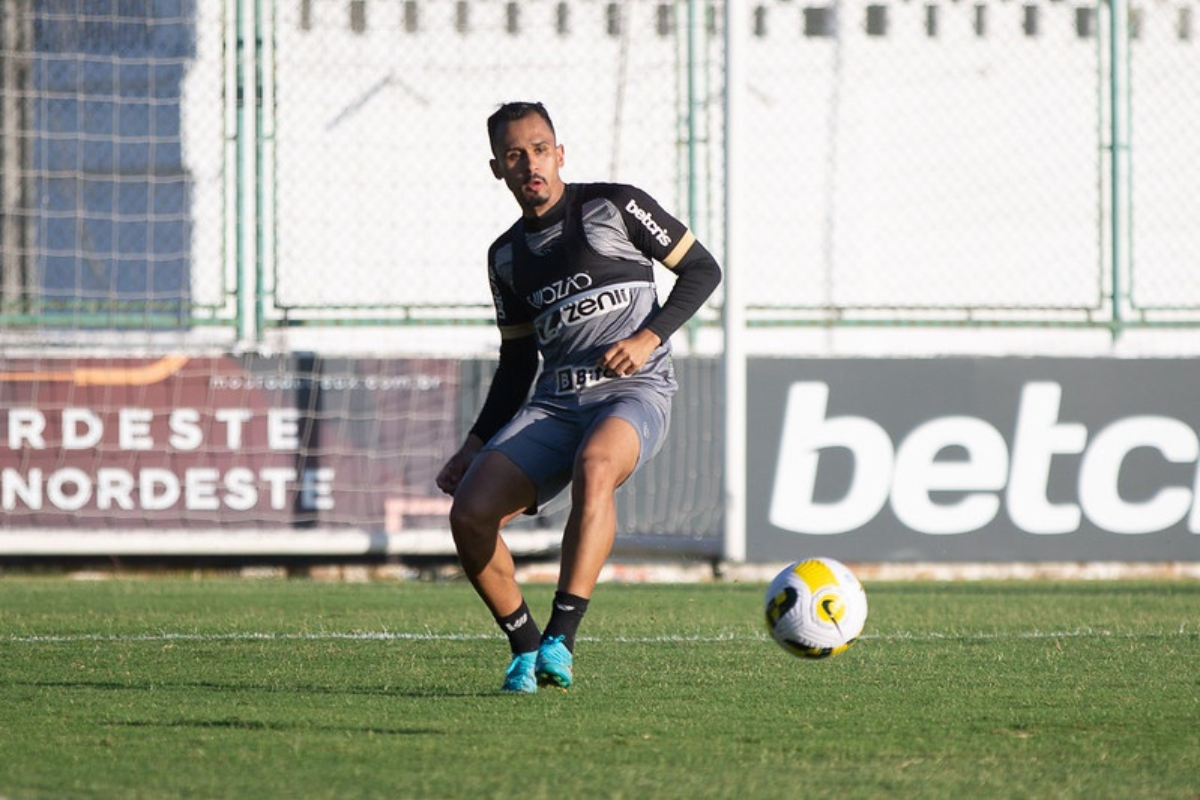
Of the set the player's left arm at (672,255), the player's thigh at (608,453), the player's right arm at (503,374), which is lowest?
the player's thigh at (608,453)

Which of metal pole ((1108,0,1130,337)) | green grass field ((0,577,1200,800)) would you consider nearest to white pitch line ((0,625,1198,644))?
green grass field ((0,577,1200,800))

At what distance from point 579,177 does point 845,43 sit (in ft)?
8.47

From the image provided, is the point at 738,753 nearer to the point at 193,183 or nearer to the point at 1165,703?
the point at 1165,703

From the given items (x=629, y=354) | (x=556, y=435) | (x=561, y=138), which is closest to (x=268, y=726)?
(x=556, y=435)

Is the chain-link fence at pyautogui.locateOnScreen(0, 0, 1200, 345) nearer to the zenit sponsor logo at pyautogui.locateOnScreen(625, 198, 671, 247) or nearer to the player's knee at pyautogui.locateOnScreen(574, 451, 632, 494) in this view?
the zenit sponsor logo at pyautogui.locateOnScreen(625, 198, 671, 247)

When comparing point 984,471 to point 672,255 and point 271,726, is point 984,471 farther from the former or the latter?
point 271,726

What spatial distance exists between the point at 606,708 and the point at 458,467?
4.11ft

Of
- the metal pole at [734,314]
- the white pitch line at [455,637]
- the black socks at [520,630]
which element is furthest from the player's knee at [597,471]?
the metal pole at [734,314]

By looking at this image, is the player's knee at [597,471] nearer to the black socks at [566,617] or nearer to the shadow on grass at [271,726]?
the black socks at [566,617]

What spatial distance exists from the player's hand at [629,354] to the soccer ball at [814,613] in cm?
79

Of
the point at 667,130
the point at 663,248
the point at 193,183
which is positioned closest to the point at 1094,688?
the point at 663,248

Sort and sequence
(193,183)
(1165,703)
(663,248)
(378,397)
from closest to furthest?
(1165,703), (663,248), (378,397), (193,183)

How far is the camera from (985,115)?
1462 cm

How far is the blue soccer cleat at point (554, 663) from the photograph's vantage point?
5512mm
